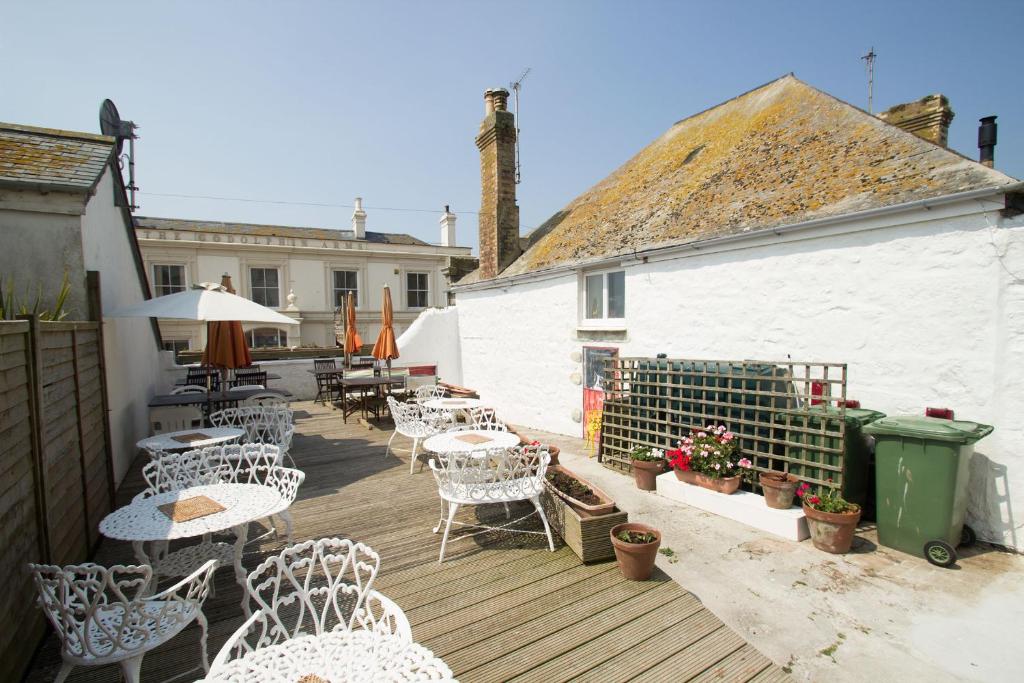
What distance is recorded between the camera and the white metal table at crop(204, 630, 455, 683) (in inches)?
77.4

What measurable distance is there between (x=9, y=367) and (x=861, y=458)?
787cm

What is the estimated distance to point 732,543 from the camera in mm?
5035

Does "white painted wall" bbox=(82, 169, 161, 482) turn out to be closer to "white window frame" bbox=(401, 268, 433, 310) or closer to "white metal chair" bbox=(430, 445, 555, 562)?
"white metal chair" bbox=(430, 445, 555, 562)

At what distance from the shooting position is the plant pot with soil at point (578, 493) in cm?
454

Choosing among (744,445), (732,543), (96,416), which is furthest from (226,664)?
(744,445)

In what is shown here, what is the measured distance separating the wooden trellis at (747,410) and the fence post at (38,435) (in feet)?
22.0

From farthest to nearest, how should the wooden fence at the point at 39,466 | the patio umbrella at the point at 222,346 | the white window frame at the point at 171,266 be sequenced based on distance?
the white window frame at the point at 171,266
the patio umbrella at the point at 222,346
the wooden fence at the point at 39,466

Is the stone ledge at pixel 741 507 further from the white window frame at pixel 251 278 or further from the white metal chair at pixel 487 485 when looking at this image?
the white window frame at pixel 251 278

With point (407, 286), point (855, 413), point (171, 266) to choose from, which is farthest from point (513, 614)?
point (171, 266)

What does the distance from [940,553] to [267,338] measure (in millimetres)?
27009

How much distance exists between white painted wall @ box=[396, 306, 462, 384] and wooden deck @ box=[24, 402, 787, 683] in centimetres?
983

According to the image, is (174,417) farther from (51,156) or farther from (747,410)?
(747,410)

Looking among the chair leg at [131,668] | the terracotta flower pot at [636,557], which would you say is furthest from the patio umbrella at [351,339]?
the chair leg at [131,668]

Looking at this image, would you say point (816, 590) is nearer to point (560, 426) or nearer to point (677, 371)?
point (677, 371)
